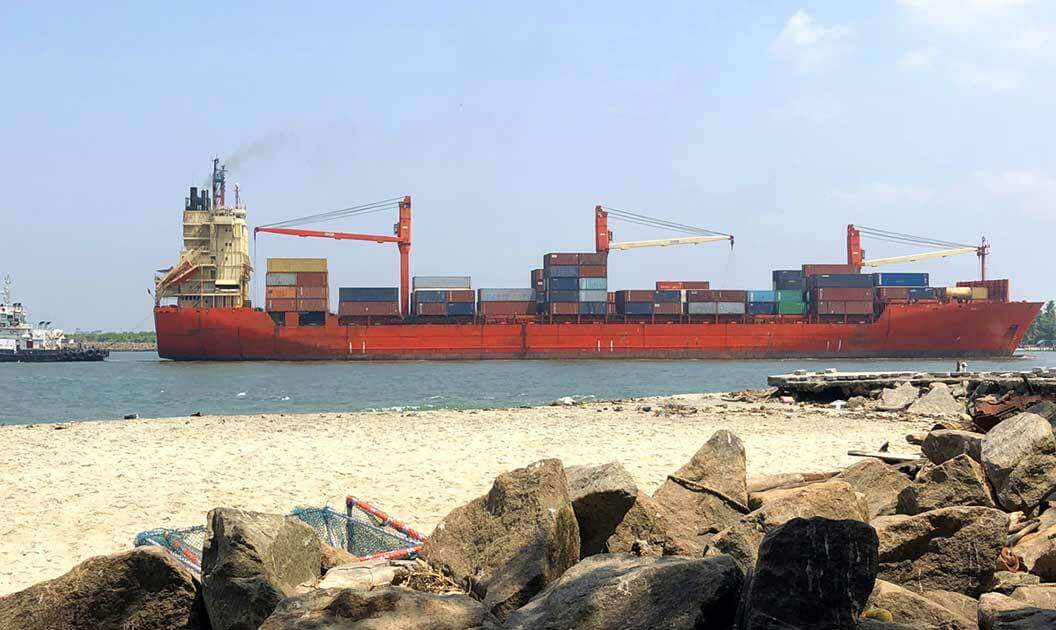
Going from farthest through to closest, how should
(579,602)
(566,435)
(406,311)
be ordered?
(406,311) < (566,435) < (579,602)

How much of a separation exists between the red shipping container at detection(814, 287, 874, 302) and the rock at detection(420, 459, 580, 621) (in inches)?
2098

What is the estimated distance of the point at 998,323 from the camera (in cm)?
5259

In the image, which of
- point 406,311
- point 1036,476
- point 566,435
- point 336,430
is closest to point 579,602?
point 1036,476

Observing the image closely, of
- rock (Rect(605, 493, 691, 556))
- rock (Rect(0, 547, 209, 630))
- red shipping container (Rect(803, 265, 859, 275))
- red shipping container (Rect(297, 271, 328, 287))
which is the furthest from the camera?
red shipping container (Rect(803, 265, 859, 275))

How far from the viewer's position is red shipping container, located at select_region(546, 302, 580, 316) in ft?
179

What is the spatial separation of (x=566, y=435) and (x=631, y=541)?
9.34 m

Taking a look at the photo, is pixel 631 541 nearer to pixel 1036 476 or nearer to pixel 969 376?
pixel 1036 476

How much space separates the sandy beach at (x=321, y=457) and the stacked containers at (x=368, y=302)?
3624 cm

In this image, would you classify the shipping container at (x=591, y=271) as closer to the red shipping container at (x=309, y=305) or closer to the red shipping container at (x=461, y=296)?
the red shipping container at (x=461, y=296)

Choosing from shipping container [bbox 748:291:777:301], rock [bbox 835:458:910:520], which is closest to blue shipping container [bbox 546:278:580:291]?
shipping container [bbox 748:291:777:301]

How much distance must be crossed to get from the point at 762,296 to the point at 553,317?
12.9 m

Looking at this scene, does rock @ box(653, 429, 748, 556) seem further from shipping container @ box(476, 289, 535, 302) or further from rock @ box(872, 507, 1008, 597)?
shipping container @ box(476, 289, 535, 302)

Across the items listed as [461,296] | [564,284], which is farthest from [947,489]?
[564,284]

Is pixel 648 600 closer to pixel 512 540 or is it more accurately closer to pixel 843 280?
pixel 512 540
